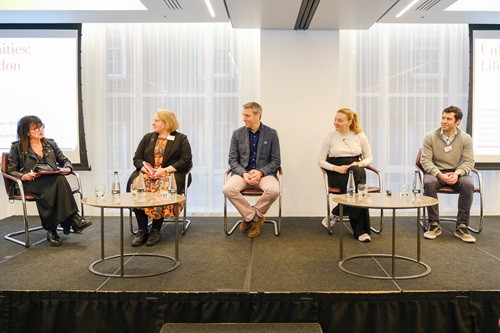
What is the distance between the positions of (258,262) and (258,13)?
2399mm

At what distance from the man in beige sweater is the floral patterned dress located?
2305mm

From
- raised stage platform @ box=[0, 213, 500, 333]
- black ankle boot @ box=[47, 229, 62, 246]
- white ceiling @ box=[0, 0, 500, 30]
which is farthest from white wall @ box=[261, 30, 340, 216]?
black ankle boot @ box=[47, 229, 62, 246]

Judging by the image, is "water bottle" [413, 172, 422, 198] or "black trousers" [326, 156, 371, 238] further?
"black trousers" [326, 156, 371, 238]

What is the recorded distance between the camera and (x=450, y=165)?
170 inches

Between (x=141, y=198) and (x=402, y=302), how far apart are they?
180 cm

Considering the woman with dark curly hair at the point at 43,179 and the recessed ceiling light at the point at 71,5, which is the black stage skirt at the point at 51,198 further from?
the recessed ceiling light at the point at 71,5

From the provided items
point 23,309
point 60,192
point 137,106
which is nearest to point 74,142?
point 137,106

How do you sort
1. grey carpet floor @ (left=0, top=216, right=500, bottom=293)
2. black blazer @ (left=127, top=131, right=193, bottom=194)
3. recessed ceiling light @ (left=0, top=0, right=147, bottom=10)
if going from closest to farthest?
grey carpet floor @ (left=0, top=216, right=500, bottom=293) → black blazer @ (left=127, top=131, right=193, bottom=194) → recessed ceiling light @ (left=0, top=0, right=147, bottom=10)

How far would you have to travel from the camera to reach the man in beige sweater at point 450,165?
4109mm

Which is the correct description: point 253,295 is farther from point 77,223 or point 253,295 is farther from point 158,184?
point 77,223

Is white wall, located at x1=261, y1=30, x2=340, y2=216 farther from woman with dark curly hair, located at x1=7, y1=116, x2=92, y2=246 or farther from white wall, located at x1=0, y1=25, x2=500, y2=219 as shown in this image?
woman with dark curly hair, located at x1=7, y1=116, x2=92, y2=246

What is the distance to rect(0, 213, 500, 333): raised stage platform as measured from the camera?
262cm

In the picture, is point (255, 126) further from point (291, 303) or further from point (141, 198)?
point (291, 303)

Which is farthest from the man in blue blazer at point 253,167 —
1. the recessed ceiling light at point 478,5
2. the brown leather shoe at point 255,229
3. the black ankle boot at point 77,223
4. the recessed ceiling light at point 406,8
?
the recessed ceiling light at point 478,5
